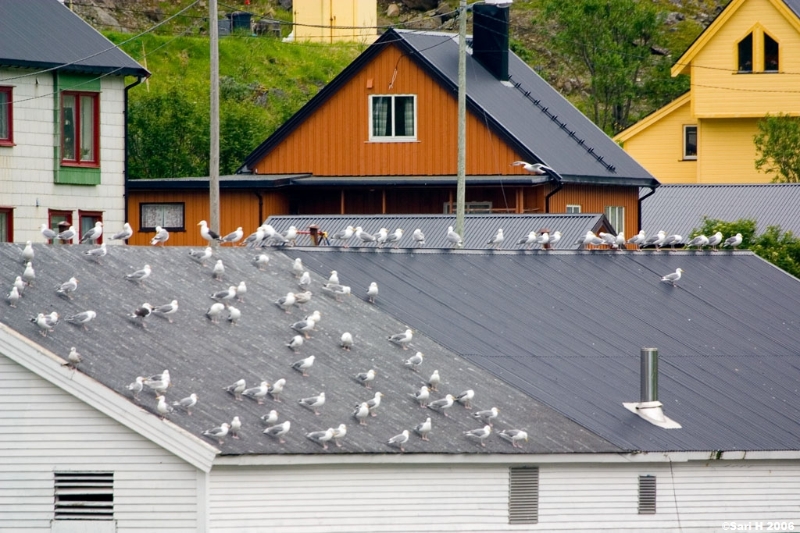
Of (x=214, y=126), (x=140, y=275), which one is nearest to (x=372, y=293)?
(x=140, y=275)

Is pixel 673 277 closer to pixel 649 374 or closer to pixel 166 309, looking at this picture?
pixel 649 374

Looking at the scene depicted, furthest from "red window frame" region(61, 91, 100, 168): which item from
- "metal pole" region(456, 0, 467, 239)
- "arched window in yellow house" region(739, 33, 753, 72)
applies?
"arched window in yellow house" region(739, 33, 753, 72)

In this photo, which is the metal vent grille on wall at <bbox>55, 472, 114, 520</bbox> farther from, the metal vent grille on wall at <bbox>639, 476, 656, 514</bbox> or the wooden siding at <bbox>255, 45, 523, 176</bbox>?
the wooden siding at <bbox>255, 45, 523, 176</bbox>

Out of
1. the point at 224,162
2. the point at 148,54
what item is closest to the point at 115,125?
the point at 224,162

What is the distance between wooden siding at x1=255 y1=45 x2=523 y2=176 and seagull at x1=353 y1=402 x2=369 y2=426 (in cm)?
2157

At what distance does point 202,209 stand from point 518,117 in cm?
898

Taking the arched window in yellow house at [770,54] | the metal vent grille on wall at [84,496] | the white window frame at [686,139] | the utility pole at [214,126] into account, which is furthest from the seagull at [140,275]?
the white window frame at [686,139]

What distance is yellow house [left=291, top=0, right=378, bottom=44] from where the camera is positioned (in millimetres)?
72938

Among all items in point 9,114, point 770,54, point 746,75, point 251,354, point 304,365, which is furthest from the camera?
point 746,75

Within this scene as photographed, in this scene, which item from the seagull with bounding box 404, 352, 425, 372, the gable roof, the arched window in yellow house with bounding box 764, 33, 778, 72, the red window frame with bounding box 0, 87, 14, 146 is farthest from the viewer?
the arched window in yellow house with bounding box 764, 33, 778, 72

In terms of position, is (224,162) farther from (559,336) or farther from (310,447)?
(310,447)

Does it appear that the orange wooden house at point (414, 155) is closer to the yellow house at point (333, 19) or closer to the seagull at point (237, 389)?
the seagull at point (237, 389)

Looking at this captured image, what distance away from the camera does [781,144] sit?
183 feet

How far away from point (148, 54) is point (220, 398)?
4620 centimetres
